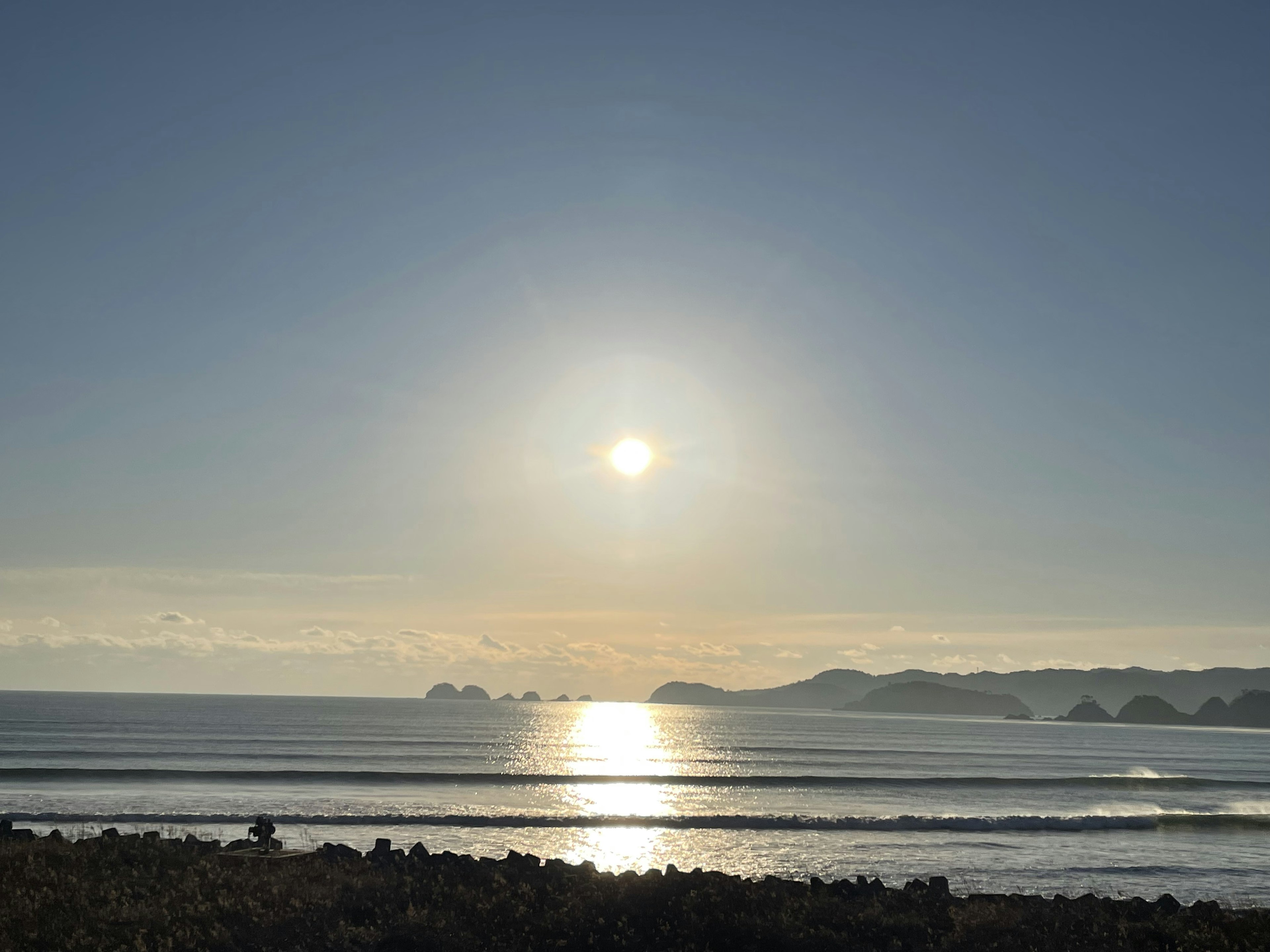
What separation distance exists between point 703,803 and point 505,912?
33.4 m

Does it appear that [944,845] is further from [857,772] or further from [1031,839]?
[857,772]

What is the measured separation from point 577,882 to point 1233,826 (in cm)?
3782

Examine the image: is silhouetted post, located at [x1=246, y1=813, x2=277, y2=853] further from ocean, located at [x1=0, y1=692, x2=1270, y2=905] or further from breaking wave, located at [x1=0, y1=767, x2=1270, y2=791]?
breaking wave, located at [x1=0, y1=767, x2=1270, y2=791]

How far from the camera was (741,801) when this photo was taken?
48.4 m

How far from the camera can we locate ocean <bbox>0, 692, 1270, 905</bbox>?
29.0 metres

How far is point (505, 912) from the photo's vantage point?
16.5 meters

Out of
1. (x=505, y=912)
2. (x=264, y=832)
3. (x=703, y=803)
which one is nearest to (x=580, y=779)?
(x=703, y=803)

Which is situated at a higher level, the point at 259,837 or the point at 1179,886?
the point at 259,837

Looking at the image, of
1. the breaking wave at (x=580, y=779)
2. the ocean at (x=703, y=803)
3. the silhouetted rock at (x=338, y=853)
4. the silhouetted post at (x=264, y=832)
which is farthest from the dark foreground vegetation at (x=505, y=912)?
the breaking wave at (x=580, y=779)

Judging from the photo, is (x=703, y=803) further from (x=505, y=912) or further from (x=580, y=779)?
(x=505, y=912)

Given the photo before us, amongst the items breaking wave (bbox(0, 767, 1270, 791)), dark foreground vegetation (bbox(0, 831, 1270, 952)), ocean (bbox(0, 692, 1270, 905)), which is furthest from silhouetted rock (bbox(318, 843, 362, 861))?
breaking wave (bbox(0, 767, 1270, 791))

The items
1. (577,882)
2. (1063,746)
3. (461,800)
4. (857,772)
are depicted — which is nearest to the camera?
(577,882)

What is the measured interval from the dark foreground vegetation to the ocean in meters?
6.90

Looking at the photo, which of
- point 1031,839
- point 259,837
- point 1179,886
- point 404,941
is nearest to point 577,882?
point 404,941
